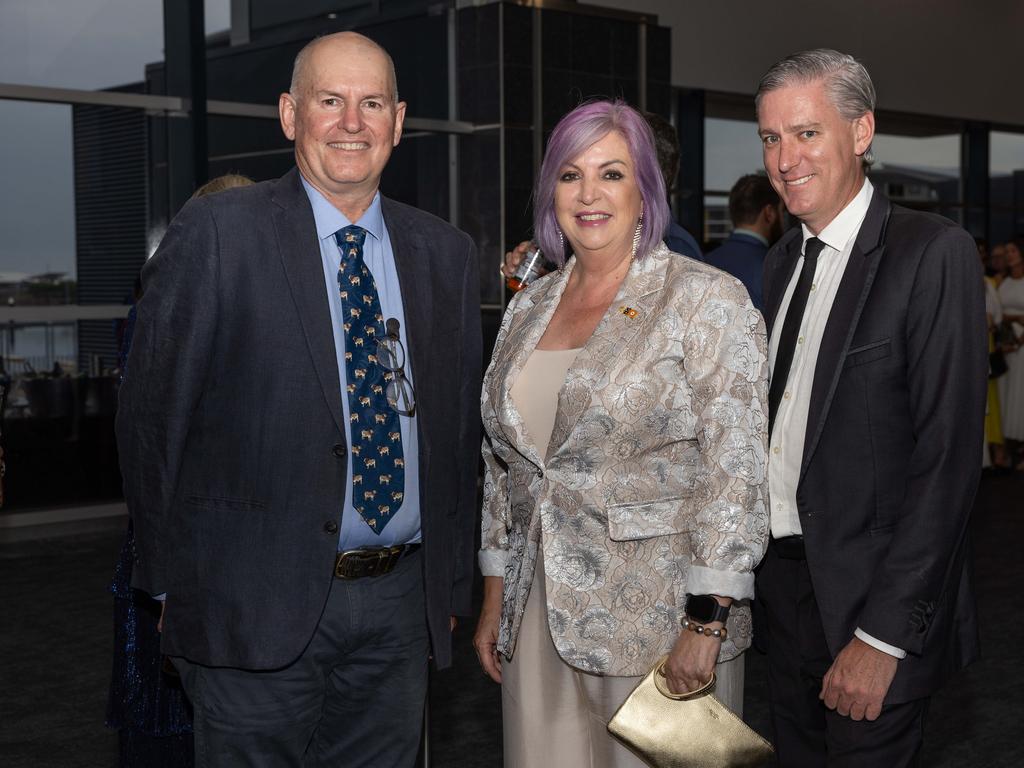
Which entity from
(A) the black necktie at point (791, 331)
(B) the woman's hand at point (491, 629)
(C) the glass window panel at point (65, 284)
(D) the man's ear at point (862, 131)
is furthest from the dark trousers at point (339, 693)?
(C) the glass window panel at point (65, 284)

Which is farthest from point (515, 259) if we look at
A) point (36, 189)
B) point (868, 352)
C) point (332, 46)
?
point (36, 189)

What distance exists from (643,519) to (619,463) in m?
0.11

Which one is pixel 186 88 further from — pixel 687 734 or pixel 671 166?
pixel 687 734

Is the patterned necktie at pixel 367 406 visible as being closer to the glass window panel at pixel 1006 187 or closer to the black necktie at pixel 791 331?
the black necktie at pixel 791 331

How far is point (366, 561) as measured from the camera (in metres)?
2.24

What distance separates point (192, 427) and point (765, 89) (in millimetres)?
1237

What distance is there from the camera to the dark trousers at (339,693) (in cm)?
218

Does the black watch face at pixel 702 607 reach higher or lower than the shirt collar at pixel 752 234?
lower

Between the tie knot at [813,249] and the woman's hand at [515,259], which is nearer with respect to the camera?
the tie knot at [813,249]

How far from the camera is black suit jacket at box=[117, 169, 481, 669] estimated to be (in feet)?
6.96

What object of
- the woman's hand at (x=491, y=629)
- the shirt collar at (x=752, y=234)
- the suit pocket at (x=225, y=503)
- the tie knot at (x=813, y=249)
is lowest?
the woman's hand at (x=491, y=629)

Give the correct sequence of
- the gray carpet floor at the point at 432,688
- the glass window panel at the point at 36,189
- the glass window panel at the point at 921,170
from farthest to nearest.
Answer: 1. the glass window panel at the point at 921,170
2. the glass window panel at the point at 36,189
3. the gray carpet floor at the point at 432,688

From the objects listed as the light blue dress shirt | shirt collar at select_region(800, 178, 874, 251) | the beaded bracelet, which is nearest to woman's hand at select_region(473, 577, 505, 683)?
the light blue dress shirt

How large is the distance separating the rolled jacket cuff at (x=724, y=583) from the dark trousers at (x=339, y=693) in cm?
58
